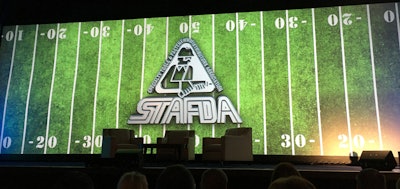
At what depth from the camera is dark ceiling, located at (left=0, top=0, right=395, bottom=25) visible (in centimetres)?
743

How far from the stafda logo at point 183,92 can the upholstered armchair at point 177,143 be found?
0.43 metres

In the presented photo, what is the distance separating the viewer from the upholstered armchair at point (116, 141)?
6.54m

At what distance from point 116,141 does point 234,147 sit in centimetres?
209

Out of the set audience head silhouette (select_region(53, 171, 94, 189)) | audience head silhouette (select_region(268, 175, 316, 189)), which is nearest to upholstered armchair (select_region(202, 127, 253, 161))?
audience head silhouette (select_region(53, 171, 94, 189))

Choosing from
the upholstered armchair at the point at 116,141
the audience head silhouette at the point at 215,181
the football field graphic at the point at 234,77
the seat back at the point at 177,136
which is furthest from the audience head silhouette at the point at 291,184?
the football field graphic at the point at 234,77

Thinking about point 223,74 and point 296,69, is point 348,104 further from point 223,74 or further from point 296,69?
point 223,74

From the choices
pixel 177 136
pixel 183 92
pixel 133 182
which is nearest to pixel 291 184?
pixel 133 182

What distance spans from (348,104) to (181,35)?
3.45m

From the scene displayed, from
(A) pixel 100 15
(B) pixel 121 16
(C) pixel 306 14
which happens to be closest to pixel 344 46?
(C) pixel 306 14

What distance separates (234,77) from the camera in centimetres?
723

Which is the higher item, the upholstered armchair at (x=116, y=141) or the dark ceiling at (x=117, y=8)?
the dark ceiling at (x=117, y=8)

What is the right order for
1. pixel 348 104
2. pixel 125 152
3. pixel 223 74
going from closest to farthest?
1. pixel 125 152
2. pixel 348 104
3. pixel 223 74

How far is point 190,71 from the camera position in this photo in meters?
7.41

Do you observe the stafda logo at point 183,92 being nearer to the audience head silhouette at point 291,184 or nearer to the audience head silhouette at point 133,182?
the audience head silhouette at point 133,182
